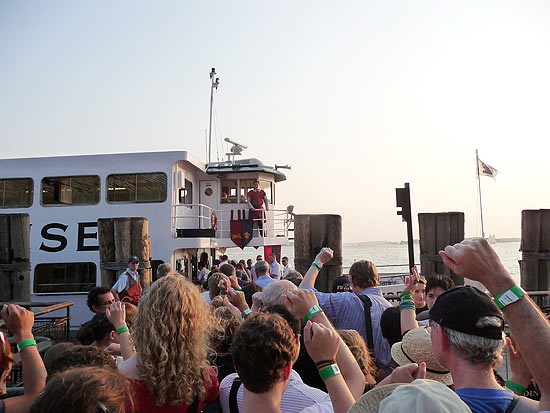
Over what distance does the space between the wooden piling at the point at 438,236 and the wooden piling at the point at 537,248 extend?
1.32 metres

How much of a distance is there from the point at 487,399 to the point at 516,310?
383 millimetres

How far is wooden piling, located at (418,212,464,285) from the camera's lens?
685cm

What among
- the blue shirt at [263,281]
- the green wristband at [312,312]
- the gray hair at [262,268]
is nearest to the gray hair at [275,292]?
the green wristband at [312,312]

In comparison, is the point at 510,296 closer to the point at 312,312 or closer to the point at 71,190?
the point at 312,312

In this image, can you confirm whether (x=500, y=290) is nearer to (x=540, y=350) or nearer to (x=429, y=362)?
(x=540, y=350)

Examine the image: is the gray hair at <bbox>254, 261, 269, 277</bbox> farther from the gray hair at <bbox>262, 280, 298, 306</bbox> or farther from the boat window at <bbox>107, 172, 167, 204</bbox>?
the boat window at <bbox>107, 172, 167, 204</bbox>

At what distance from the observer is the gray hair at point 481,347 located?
175 cm

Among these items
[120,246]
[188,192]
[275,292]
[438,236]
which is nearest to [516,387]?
[275,292]

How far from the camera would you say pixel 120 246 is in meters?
8.39

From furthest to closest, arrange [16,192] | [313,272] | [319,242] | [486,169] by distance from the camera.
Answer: [486,169] < [16,192] < [319,242] < [313,272]

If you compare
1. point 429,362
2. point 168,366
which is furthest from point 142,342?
point 429,362

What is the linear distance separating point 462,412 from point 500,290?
0.60 m

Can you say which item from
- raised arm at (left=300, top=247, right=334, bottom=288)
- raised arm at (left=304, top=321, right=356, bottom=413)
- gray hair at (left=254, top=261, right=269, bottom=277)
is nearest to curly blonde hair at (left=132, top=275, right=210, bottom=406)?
raised arm at (left=304, top=321, right=356, bottom=413)

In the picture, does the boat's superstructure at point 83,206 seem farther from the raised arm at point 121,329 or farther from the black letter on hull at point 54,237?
the raised arm at point 121,329
